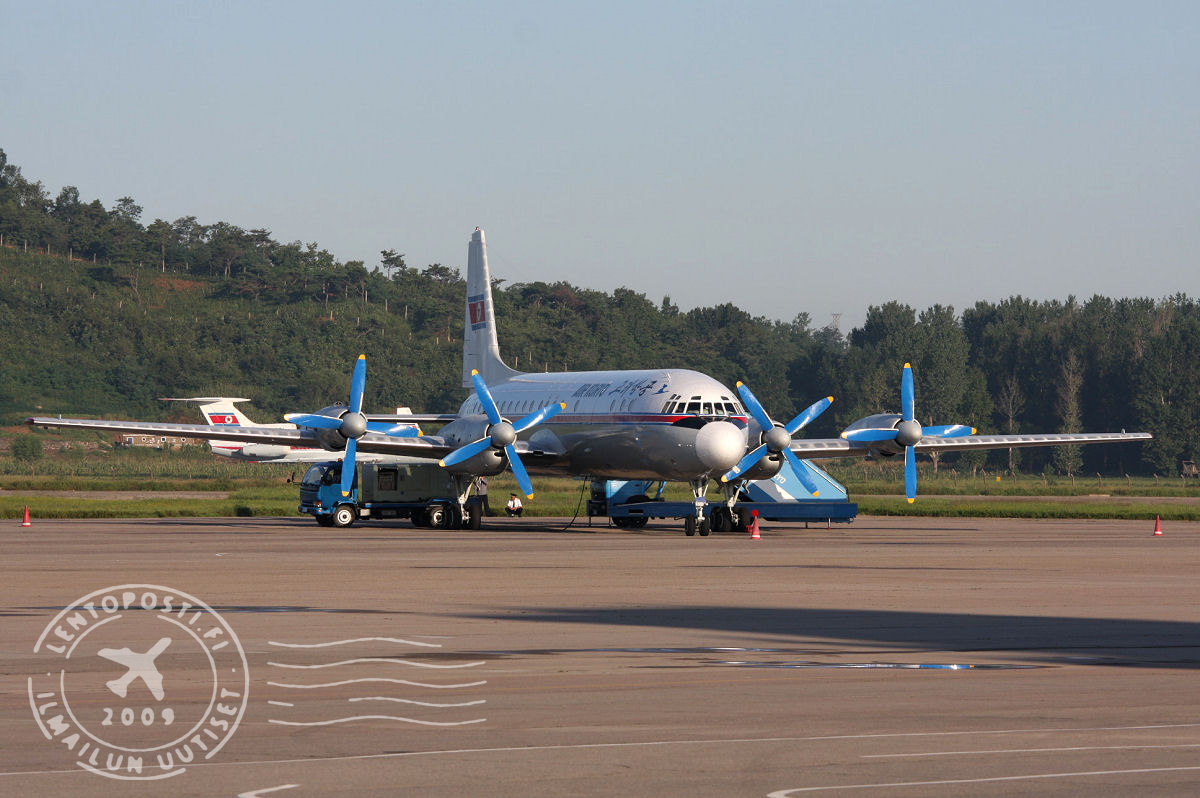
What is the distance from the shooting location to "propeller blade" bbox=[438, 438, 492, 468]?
41188mm

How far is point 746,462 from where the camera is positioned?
38.8 meters

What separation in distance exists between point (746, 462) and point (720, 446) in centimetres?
178

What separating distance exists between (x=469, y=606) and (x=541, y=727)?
8660 millimetres

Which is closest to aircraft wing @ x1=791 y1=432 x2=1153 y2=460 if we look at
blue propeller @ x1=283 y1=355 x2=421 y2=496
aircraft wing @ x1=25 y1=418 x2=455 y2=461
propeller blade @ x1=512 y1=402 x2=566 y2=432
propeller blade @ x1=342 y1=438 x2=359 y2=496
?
propeller blade @ x1=512 y1=402 x2=566 y2=432

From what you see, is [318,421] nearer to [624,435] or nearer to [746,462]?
[624,435]

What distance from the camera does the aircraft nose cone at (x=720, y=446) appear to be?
37312mm

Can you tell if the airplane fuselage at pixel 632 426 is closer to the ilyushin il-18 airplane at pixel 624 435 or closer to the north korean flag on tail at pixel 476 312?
the ilyushin il-18 airplane at pixel 624 435

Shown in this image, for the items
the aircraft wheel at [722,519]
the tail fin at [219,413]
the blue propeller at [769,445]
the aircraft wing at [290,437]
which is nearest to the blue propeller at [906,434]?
the blue propeller at [769,445]

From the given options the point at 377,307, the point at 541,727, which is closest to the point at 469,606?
the point at 541,727

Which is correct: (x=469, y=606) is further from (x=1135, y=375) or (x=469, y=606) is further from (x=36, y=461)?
(x=1135, y=375)

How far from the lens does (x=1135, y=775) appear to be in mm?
8641

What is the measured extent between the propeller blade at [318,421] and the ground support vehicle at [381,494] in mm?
3455

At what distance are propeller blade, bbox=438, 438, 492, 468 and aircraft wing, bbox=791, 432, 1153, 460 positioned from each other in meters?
8.98

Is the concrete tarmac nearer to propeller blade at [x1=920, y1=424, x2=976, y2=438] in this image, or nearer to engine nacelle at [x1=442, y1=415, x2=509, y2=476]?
engine nacelle at [x1=442, y1=415, x2=509, y2=476]
